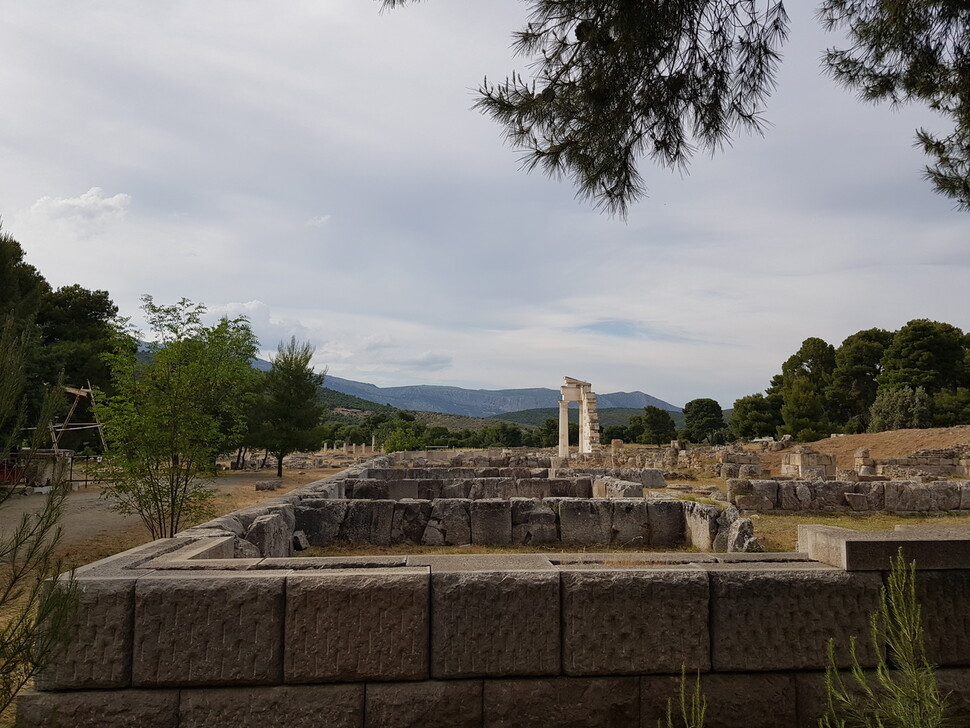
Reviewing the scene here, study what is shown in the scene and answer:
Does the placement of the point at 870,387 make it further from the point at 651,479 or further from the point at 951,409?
the point at 651,479

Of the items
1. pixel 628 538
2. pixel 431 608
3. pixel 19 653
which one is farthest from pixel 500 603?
pixel 628 538

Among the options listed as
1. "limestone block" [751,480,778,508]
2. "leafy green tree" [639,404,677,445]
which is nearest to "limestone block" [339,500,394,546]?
"limestone block" [751,480,778,508]

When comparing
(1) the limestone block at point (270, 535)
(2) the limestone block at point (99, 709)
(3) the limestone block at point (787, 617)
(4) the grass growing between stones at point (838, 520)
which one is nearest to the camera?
(2) the limestone block at point (99, 709)

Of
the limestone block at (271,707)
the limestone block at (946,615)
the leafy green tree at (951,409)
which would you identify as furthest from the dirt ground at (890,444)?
the limestone block at (271,707)

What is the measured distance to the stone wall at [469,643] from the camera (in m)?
3.40

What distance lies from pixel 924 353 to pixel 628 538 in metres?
48.8

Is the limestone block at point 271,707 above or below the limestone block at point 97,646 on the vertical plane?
below

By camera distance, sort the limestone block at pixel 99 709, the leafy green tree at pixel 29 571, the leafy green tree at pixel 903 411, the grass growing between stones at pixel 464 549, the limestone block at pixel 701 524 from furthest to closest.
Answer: the leafy green tree at pixel 903 411 → the grass growing between stones at pixel 464 549 → the limestone block at pixel 701 524 → the limestone block at pixel 99 709 → the leafy green tree at pixel 29 571

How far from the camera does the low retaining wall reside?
13.5 meters

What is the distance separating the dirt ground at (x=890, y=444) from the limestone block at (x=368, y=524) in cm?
2274

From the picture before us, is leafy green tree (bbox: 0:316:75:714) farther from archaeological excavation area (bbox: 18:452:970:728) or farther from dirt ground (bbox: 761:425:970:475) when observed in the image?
dirt ground (bbox: 761:425:970:475)

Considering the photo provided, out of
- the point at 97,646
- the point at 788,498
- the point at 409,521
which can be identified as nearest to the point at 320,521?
the point at 409,521

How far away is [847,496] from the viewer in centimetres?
1366

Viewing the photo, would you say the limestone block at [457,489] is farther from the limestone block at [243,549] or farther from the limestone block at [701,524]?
the limestone block at [243,549]
